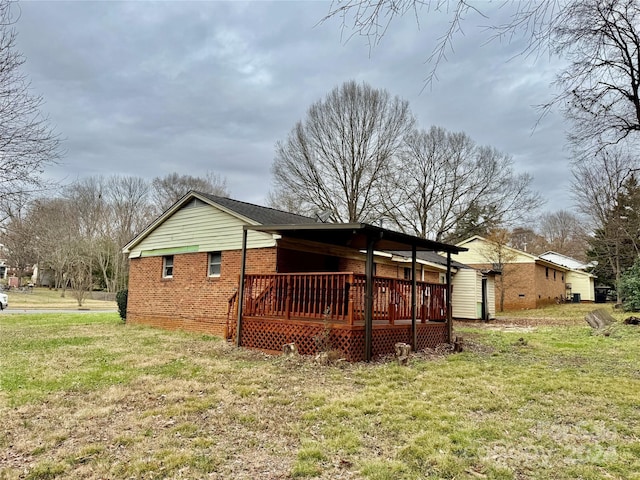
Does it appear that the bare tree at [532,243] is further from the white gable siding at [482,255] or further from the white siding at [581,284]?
the white gable siding at [482,255]

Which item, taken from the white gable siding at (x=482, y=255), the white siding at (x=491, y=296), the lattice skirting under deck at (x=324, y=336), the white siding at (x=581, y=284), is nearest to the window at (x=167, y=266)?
the lattice skirting under deck at (x=324, y=336)

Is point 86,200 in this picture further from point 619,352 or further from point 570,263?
point 570,263

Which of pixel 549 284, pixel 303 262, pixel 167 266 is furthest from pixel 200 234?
pixel 549 284

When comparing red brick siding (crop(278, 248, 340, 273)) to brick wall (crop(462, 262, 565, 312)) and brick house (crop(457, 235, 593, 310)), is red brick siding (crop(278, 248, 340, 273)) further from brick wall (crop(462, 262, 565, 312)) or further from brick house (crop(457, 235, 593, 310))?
brick wall (crop(462, 262, 565, 312))

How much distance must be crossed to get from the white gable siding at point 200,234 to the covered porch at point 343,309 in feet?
6.06

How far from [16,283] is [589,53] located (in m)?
53.3

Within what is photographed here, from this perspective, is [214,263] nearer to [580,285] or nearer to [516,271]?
[516,271]

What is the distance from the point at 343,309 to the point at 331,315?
34cm

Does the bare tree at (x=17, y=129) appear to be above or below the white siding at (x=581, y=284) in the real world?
above

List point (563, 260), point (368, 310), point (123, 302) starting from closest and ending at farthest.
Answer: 1. point (368, 310)
2. point (123, 302)
3. point (563, 260)

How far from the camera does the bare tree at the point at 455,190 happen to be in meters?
28.9

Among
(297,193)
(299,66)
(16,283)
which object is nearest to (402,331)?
(299,66)

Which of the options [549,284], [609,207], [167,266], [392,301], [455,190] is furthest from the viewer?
[549,284]

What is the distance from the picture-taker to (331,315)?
8977 mm
